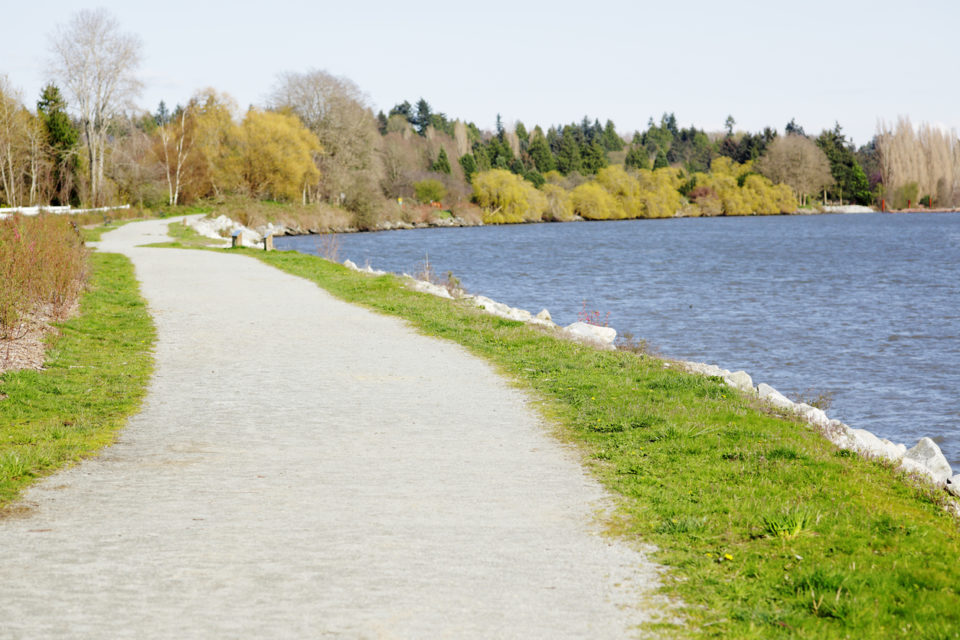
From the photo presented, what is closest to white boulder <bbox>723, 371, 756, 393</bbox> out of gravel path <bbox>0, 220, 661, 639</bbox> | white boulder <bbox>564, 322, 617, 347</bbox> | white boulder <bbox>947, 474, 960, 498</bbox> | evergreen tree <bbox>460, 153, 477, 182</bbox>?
white boulder <bbox>947, 474, 960, 498</bbox>

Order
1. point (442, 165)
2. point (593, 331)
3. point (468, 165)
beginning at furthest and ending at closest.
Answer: point (468, 165)
point (442, 165)
point (593, 331)

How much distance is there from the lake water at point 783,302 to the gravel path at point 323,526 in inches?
283

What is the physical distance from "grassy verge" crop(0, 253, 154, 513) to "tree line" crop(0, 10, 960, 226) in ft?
117

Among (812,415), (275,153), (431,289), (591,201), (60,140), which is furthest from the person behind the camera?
(591,201)

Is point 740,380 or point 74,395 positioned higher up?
point 74,395

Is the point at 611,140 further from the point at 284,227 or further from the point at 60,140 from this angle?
the point at 60,140

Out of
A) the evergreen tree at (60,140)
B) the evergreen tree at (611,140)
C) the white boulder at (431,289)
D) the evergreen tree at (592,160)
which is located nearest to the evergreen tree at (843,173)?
the evergreen tree at (592,160)

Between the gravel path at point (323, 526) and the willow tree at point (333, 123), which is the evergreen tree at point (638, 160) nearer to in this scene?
the willow tree at point (333, 123)

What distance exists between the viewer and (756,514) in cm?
579

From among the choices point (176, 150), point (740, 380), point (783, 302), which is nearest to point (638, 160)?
point (176, 150)

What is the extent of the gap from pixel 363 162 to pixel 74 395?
72.4m

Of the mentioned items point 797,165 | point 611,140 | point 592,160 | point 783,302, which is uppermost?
point 611,140

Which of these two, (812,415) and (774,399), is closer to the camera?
(812,415)

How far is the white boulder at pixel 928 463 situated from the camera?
330 inches
